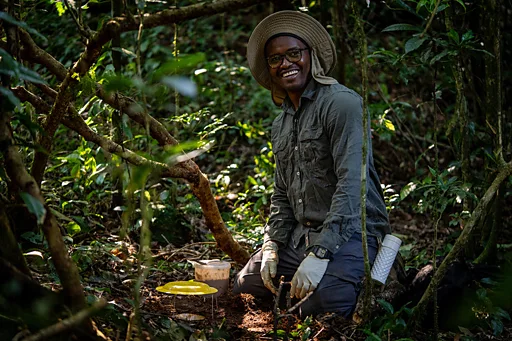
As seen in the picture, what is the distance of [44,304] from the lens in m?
1.70

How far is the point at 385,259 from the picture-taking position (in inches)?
130

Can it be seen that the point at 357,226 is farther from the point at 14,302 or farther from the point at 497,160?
the point at 14,302

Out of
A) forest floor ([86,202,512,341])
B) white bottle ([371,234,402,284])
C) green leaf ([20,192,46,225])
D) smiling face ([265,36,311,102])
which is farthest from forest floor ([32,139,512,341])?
smiling face ([265,36,311,102])

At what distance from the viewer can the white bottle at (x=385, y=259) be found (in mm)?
3258

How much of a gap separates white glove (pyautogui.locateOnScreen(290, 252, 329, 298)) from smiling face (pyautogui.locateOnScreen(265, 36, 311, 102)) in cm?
100

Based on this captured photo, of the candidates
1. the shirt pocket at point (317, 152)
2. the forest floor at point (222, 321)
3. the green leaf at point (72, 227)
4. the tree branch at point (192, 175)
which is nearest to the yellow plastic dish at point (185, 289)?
the forest floor at point (222, 321)

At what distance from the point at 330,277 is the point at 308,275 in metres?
0.14

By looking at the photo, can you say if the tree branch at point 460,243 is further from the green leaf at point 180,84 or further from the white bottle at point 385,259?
the green leaf at point 180,84

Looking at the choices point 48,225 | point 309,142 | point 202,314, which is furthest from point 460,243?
point 48,225

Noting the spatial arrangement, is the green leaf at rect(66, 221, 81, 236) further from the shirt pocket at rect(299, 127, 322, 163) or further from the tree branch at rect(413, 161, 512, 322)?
the tree branch at rect(413, 161, 512, 322)

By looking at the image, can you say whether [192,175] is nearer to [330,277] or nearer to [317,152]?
[317,152]

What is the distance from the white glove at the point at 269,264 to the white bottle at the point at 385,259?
57 cm

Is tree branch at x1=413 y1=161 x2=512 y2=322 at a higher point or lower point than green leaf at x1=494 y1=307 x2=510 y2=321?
higher

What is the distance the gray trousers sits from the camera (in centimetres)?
319
